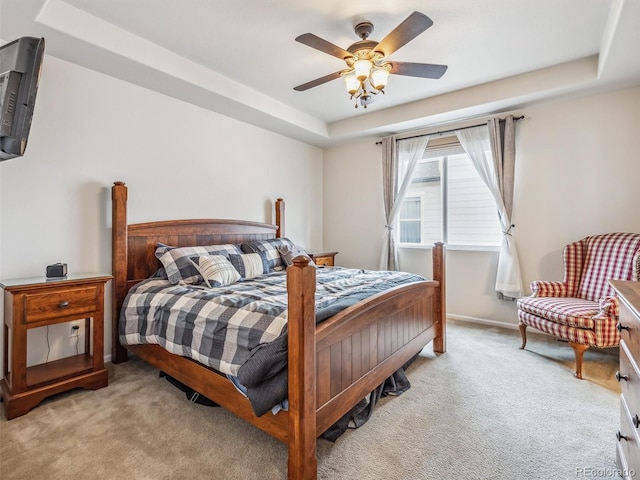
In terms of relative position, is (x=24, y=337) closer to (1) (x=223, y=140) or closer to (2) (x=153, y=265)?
(2) (x=153, y=265)

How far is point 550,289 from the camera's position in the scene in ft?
10.3

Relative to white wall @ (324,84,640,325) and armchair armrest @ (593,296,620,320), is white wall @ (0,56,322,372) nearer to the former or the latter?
white wall @ (324,84,640,325)

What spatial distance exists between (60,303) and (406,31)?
2.83m

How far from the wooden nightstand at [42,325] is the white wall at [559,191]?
11.8 ft

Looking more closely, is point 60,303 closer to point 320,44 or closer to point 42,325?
point 42,325

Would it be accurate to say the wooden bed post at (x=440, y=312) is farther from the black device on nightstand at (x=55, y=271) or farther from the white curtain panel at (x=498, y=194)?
the black device on nightstand at (x=55, y=271)

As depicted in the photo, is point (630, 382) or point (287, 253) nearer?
point (630, 382)

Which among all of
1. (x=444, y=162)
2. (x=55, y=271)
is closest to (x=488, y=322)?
(x=444, y=162)

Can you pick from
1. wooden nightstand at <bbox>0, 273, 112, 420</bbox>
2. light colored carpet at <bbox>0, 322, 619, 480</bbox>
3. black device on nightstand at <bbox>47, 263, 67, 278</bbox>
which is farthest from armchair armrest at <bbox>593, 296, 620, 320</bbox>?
black device on nightstand at <bbox>47, 263, 67, 278</bbox>

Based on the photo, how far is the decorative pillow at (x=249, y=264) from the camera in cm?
307

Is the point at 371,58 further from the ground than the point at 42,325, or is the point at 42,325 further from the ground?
the point at 371,58

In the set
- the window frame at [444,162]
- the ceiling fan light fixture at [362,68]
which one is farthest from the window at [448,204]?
the ceiling fan light fixture at [362,68]

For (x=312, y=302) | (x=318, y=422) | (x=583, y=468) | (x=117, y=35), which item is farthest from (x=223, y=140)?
(x=583, y=468)

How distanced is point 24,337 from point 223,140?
262cm
